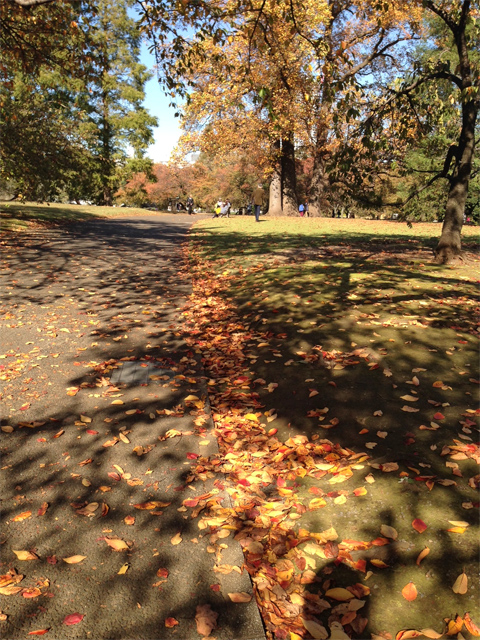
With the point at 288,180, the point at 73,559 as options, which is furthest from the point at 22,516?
the point at 288,180

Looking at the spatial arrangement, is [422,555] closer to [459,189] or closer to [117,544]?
[117,544]

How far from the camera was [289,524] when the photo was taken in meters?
2.92

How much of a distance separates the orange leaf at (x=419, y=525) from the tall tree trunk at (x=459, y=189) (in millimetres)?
8947

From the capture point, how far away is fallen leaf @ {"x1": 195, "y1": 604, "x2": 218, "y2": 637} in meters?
2.16

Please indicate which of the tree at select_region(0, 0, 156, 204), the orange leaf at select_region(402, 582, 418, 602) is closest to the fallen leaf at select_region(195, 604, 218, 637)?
the orange leaf at select_region(402, 582, 418, 602)

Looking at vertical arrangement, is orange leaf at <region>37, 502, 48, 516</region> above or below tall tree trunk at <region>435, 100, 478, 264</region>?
below

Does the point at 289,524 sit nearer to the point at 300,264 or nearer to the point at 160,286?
the point at 160,286

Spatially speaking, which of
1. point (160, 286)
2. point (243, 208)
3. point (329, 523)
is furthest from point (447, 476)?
point (243, 208)

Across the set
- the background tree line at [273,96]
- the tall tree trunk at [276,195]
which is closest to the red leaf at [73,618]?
the background tree line at [273,96]

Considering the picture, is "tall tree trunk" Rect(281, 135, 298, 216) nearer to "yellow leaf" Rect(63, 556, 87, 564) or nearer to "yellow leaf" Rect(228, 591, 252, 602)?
"yellow leaf" Rect(63, 556, 87, 564)

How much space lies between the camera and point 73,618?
223cm

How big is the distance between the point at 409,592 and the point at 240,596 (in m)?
0.89

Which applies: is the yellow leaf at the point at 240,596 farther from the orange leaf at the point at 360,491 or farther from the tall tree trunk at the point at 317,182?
the tall tree trunk at the point at 317,182

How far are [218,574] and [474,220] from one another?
33.3 m
